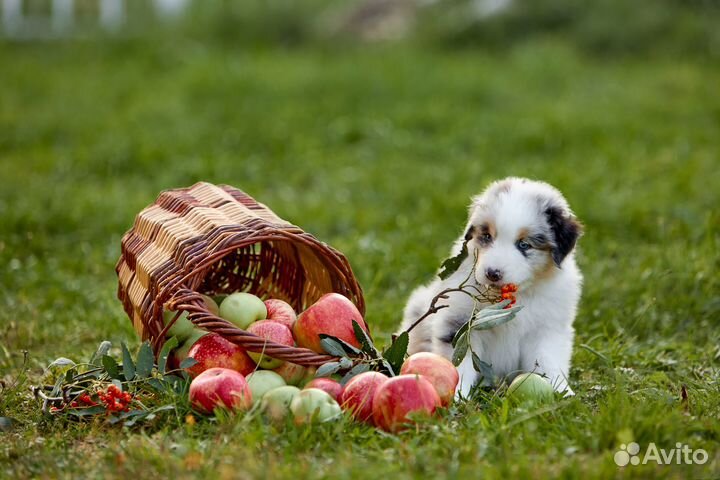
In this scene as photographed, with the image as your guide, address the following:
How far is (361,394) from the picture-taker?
→ 334 cm

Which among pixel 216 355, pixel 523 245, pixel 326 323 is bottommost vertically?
pixel 216 355

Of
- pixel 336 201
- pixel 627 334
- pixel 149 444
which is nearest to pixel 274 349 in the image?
pixel 149 444

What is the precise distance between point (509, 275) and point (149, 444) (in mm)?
1541

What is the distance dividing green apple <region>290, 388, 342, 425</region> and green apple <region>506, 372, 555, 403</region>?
761 millimetres

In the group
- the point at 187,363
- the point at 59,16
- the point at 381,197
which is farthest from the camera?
the point at 59,16

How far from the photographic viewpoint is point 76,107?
9.15 meters

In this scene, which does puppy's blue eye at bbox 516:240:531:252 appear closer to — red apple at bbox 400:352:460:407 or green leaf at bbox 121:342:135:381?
red apple at bbox 400:352:460:407

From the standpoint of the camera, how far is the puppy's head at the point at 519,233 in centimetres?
364

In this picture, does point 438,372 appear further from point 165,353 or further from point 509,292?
point 165,353

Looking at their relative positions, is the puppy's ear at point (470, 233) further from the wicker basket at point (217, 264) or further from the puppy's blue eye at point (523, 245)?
the wicker basket at point (217, 264)

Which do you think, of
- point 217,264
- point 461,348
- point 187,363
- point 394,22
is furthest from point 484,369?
point 394,22

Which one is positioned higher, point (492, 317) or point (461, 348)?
point (492, 317)

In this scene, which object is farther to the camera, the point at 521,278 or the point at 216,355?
the point at 521,278

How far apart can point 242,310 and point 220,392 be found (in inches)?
21.9
